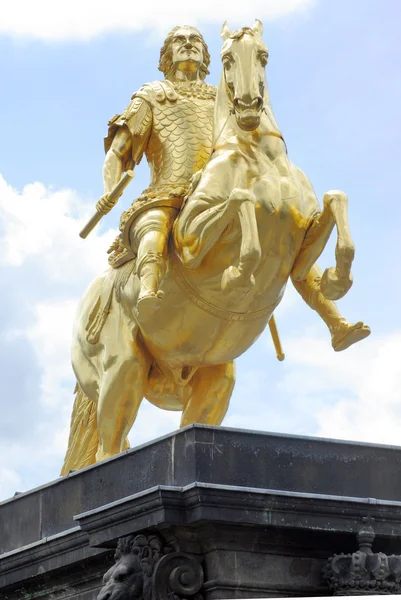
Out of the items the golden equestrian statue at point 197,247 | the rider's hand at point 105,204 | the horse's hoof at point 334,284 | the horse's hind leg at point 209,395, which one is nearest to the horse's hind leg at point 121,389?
the golden equestrian statue at point 197,247

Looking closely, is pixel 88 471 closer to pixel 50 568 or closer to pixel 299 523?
pixel 50 568

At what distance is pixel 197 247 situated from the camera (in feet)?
34.7

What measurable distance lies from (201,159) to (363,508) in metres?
4.11

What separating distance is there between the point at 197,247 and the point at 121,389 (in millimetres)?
1432

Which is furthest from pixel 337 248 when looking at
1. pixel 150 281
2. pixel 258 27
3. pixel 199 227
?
pixel 258 27

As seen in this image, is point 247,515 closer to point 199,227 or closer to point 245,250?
point 245,250

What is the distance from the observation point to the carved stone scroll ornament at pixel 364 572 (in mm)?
8281

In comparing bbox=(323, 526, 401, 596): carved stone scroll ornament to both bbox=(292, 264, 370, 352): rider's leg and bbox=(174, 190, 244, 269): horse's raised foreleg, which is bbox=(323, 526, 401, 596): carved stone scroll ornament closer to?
bbox=(292, 264, 370, 352): rider's leg

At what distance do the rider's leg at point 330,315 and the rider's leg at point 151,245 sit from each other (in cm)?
107

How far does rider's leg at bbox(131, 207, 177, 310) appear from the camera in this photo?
1066cm

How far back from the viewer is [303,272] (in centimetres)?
1074

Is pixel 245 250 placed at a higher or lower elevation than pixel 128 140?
lower

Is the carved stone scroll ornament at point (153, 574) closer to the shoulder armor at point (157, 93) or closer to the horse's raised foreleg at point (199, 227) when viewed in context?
the horse's raised foreleg at point (199, 227)

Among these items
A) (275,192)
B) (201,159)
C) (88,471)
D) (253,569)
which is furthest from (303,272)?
(253,569)
